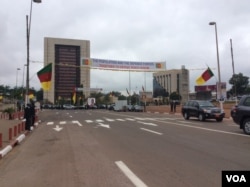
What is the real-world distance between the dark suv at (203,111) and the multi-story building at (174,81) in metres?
69.5

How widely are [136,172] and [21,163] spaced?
394 centimetres

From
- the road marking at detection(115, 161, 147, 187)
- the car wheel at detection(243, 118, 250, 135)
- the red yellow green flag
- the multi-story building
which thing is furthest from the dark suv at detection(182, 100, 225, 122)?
the multi-story building

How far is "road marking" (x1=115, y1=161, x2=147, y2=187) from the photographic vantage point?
7.84 meters

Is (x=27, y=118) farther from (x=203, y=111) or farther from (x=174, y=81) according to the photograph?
(x=174, y=81)

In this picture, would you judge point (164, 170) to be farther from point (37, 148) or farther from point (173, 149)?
point (37, 148)

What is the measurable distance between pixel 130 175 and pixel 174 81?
112 metres

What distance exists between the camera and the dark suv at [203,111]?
29.5m

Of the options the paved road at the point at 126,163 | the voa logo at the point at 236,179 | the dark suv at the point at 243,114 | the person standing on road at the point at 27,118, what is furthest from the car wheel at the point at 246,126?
the person standing on road at the point at 27,118

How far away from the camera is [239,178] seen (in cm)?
669

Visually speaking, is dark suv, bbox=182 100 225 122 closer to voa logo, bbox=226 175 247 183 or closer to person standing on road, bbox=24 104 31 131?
person standing on road, bbox=24 104 31 131

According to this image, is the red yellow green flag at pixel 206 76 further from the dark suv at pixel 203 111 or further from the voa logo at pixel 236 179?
the voa logo at pixel 236 179

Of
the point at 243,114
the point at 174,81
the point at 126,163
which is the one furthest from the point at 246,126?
the point at 174,81

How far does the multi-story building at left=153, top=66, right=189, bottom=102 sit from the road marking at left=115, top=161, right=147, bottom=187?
302 feet

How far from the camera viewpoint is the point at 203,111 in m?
29.7
